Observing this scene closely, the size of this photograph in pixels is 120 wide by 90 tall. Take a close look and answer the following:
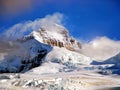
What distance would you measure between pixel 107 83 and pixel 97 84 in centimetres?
578

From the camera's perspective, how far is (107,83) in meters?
114

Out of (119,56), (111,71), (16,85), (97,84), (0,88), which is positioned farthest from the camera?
(119,56)

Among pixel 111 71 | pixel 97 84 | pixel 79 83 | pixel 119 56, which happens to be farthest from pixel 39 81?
pixel 119 56

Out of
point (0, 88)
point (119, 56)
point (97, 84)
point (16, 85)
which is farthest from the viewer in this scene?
point (119, 56)

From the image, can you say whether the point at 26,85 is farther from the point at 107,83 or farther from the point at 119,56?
the point at 119,56

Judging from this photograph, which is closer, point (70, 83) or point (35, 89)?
point (35, 89)

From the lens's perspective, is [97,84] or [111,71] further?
[111,71]

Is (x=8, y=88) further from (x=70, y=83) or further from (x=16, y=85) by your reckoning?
(x=70, y=83)

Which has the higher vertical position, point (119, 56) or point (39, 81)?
point (119, 56)

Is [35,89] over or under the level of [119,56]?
under

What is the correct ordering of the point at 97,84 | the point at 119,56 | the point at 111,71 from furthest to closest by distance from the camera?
the point at 119,56 < the point at 111,71 < the point at 97,84

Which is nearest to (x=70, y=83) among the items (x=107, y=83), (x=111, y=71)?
(x=107, y=83)

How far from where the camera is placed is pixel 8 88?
294 feet

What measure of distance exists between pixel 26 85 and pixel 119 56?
97.4 meters
